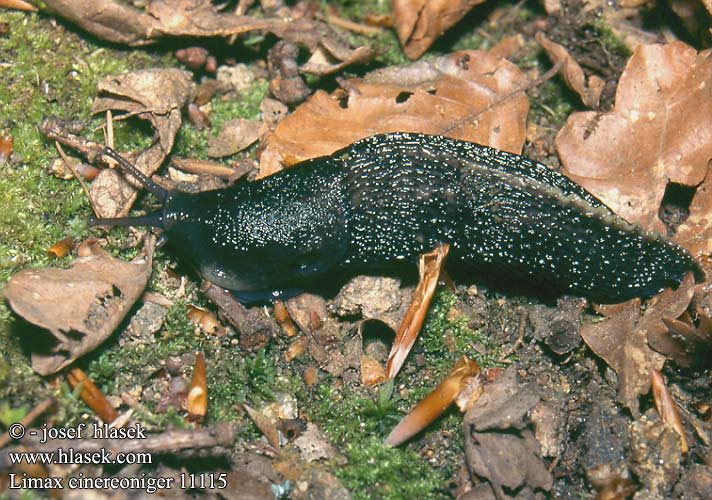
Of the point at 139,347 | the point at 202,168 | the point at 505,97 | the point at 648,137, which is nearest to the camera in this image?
the point at 139,347

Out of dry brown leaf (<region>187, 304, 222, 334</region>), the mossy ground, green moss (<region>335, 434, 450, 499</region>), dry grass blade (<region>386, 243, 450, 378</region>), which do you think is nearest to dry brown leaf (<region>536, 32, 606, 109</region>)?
the mossy ground

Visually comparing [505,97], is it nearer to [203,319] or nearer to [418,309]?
[418,309]

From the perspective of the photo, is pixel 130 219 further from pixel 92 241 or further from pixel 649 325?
pixel 649 325

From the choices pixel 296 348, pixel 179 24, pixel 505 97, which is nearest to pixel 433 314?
pixel 296 348

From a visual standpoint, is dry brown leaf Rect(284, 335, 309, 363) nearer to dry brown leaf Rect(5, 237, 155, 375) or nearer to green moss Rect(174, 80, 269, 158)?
dry brown leaf Rect(5, 237, 155, 375)

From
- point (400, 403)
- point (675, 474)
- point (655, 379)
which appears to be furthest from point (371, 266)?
point (675, 474)
